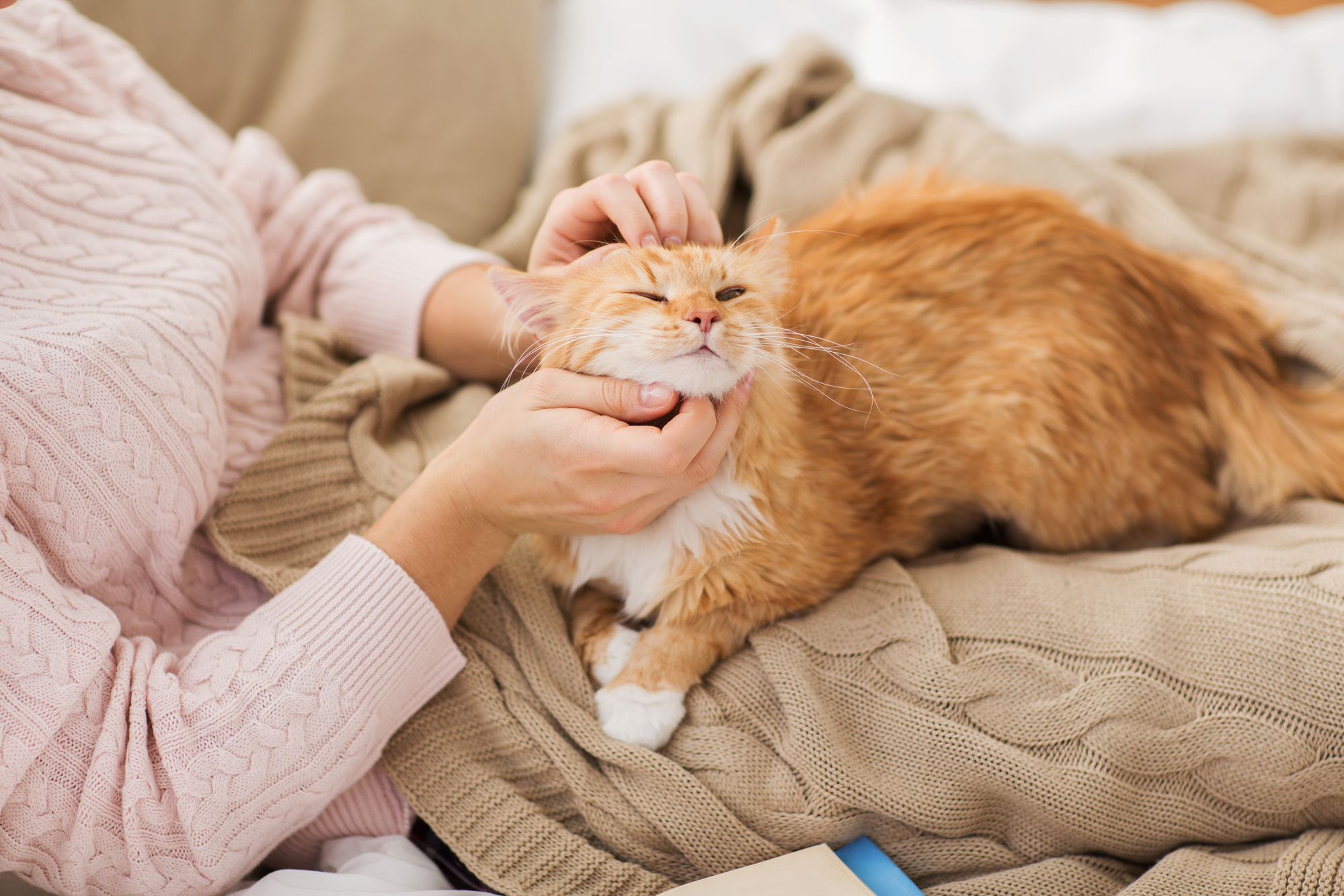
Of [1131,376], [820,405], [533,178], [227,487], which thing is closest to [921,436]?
[820,405]

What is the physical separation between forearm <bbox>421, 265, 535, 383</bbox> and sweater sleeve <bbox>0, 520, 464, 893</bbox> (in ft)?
1.74

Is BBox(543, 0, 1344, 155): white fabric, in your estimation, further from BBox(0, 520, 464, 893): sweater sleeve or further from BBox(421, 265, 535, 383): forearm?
BBox(0, 520, 464, 893): sweater sleeve

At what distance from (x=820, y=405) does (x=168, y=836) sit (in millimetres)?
982

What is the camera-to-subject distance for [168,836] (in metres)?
0.90

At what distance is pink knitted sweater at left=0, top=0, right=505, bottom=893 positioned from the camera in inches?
34.5

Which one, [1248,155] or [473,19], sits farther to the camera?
[473,19]

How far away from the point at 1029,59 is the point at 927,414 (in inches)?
58.9

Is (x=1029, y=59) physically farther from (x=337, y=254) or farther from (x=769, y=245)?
(x=337, y=254)

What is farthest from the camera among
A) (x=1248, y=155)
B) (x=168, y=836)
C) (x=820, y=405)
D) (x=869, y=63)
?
(x=869, y=63)

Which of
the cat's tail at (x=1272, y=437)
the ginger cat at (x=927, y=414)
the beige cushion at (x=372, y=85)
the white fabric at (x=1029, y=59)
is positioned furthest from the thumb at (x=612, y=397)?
the white fabric at (x=1029, y=59)

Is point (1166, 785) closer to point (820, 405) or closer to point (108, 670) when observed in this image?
point (820, 405)

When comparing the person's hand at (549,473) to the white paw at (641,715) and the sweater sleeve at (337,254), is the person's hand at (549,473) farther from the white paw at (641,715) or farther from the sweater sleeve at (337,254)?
the sweater sleeve at (337,254)

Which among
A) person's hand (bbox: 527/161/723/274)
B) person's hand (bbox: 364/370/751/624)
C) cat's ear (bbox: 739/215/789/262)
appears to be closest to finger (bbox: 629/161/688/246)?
person's hand (bbox: 527/161/723/274)

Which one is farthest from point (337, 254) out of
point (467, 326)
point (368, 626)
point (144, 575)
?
point (368, 626)
